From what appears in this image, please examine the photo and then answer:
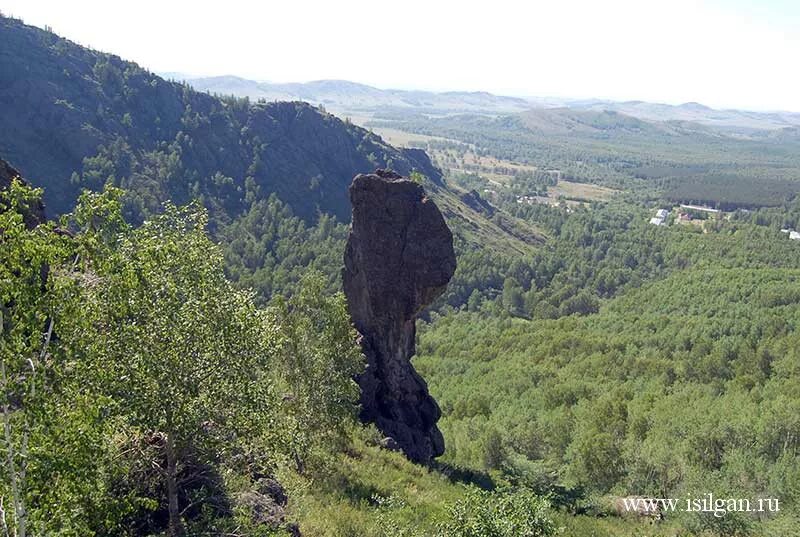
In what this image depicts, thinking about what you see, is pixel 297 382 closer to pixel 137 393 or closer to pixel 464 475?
pixel 137 393

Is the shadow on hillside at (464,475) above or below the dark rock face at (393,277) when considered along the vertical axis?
below

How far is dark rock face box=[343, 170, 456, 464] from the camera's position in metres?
44.6

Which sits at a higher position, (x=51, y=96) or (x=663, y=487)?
(x=51, y=96)

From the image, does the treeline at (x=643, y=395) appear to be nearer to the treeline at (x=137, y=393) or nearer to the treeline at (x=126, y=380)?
the treeline at (x=137, y=393)

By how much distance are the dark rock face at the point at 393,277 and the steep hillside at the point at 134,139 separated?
107 m

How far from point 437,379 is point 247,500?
254ft

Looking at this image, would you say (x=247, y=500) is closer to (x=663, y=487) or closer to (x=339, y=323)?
(x=339, y=323)

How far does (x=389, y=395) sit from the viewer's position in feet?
150

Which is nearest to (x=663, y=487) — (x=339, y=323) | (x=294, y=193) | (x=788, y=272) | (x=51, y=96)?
(x=339, y=323)

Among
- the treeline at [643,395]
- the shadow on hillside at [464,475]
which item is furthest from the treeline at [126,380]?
the treeline at [643,395]

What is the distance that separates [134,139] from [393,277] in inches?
5819

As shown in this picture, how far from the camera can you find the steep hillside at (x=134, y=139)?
461ft

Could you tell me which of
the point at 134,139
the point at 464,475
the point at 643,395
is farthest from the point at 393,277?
the point at 134,139

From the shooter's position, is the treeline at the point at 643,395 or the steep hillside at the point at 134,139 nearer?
the treeline at the point at 643,395
